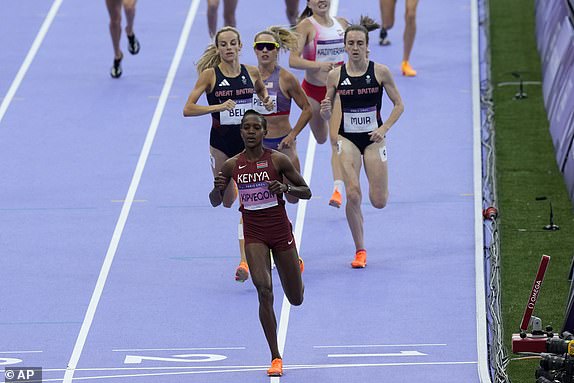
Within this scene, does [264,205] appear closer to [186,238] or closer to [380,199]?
[380,199]

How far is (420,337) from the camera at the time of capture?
39.0ft

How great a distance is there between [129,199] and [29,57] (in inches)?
200

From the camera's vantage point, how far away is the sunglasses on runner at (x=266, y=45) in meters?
13.0

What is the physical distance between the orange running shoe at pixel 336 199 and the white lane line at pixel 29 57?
4.98 metres

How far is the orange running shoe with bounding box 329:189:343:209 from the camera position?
46.6ft

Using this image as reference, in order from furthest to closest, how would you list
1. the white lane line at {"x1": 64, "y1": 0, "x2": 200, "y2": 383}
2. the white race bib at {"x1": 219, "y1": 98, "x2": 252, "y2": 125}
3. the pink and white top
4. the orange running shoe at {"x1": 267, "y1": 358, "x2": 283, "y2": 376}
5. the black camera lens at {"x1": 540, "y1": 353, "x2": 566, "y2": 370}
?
1. the pink and white top
2. the white race bib at {"x1": 219, "y1": 98, "x2": 252, "y2": 125}
3. the white lane line at {"x1": 64, "y1": 0, "x2": 200, "y2": 383}
4. the orange running shoe at {"x1": 267, "y1": 358, "x2": 283, "y2": 376}
5. the black camera lens at {"x1": 540, "y1": 353, "x2": 566, "y2": 370}

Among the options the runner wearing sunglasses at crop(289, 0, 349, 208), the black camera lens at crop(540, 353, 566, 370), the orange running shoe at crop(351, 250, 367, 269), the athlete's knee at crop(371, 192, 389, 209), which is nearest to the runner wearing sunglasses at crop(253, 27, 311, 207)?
the athlete's knee at crop(371, 192, 389, 209)

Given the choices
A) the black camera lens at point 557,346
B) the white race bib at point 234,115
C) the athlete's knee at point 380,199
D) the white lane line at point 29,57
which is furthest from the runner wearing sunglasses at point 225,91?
the white lane line at point 29,57

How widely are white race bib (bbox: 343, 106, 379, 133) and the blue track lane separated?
1302 millimetres

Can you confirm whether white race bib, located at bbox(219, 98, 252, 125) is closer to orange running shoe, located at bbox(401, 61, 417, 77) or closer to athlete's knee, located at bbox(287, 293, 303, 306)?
athlete's knee, located at bbox(287, 293, 303, 306)

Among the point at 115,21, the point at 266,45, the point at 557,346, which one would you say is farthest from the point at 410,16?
the point at 557,346

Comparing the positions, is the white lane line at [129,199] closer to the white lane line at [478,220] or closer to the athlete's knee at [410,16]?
the athlete's knee at [410,16]

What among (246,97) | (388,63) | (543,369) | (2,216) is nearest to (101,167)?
(2,216)

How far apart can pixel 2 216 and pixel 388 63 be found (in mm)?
6380
